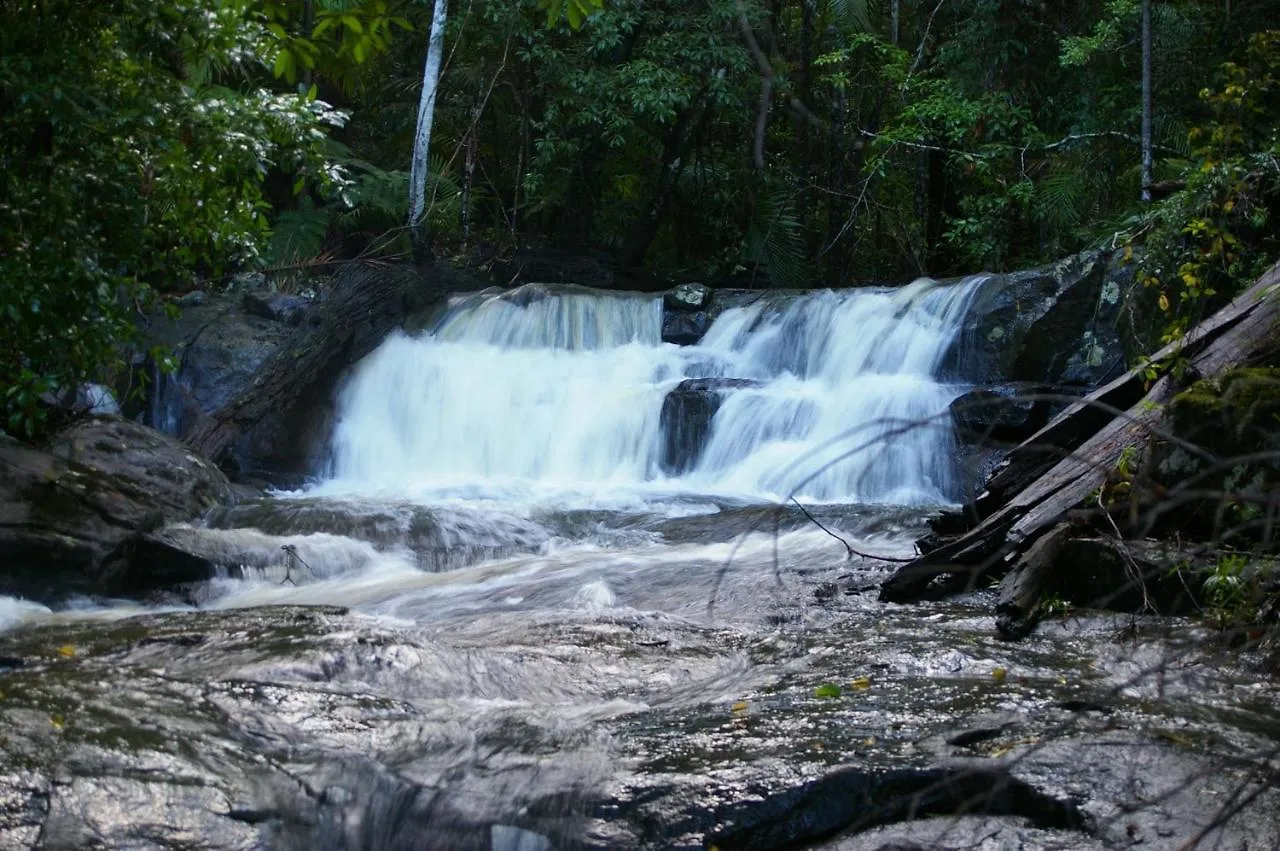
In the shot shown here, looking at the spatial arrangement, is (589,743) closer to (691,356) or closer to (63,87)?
(63,87)

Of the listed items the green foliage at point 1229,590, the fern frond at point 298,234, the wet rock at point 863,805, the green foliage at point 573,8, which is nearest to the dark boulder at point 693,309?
→ the fern frond at point 298,234

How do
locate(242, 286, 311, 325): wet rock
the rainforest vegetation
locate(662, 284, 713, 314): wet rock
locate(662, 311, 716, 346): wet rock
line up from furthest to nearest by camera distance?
locate(242, 286, 311, 325): wet rock → locate(662, 284, 713, 314): wet rock → locate(662, 311, 716, 346): wet rock → the rainforest vegetation

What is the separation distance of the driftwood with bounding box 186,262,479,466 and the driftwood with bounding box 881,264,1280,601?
827cm

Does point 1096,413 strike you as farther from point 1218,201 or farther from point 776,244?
point 776,244

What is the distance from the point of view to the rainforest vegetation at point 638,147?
287 inches

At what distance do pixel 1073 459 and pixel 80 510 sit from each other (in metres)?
6.46

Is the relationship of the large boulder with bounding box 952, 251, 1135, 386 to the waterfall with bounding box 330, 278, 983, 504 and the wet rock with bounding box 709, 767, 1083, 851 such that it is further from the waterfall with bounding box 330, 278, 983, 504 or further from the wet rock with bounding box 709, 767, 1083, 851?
the wet rock with bounding box 709, 767, 1083, 851

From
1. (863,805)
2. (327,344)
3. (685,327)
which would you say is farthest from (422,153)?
(863,805)

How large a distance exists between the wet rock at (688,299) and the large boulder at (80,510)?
709cm

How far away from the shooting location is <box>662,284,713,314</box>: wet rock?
1551 centimetres

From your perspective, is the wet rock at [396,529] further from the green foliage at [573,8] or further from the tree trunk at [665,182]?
the tree trunk at [665,182]

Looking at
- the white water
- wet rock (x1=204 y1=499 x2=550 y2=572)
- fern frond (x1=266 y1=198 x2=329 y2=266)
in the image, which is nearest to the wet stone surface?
the white water

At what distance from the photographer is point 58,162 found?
24.2 ft

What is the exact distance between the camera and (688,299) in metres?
15.5
